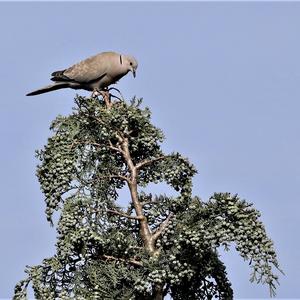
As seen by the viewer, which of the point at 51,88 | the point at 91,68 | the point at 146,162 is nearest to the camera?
the point at 146,162

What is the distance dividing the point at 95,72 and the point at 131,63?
874 mm

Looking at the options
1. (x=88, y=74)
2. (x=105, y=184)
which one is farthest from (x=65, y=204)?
(x=88, y=74)

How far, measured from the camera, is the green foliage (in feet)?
29.6

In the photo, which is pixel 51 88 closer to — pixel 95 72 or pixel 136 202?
pixel 95 72

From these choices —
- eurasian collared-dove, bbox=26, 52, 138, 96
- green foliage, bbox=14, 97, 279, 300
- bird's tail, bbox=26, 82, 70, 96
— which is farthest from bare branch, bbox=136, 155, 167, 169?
bird's tail, bbox=26, 82, 70, 96

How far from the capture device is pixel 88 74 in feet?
39.9

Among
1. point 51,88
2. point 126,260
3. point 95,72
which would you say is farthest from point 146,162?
point 51,88

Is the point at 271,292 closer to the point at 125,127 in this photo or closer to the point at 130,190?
the point at 130,190

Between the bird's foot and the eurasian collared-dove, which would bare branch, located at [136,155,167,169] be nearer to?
the bird's foot

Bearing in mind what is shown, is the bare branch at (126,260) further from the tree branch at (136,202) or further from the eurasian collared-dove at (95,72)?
the eurasian collared-dove at (95,72)

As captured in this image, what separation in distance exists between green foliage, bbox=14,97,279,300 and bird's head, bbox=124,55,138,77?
251 cm

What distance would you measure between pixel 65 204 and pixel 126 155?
1.06 m

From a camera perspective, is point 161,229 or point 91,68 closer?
point 161,229

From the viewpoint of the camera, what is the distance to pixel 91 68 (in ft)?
40.2
